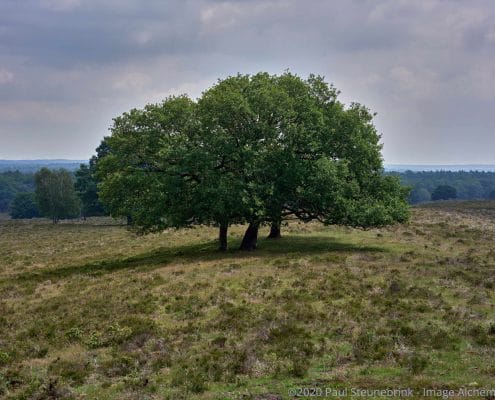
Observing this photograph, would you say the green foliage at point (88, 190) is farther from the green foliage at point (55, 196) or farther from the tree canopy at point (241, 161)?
the tree canopy at point (241, 161)

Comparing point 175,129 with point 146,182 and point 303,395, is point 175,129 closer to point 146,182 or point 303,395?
point 146,182

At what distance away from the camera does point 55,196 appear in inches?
3912

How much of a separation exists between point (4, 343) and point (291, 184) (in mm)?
21551

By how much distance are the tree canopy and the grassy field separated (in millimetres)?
3412

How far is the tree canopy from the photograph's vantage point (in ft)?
113

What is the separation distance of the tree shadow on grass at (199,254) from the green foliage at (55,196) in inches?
2491

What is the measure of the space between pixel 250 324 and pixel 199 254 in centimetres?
1842

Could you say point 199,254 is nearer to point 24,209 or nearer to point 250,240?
point 250,240

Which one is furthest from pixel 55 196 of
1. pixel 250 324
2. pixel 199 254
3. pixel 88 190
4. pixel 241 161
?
pixel 250 324

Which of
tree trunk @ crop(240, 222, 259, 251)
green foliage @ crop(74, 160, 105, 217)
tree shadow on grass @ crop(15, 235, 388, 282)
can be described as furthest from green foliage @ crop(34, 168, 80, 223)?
tree trunk @ crop(240, 222, 259, 251)

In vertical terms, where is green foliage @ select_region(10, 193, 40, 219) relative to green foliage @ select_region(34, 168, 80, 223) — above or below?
below

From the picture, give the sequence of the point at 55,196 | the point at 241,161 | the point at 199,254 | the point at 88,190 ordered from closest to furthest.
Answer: the point at 241,161, the point at 199,254, the point at 88,190, the point at 55,196

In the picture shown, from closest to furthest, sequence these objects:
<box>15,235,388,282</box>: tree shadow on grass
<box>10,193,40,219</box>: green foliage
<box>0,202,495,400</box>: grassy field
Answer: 1. <box>0,202,495,400</box>: grassy field
2. <box>15,235,388,282</box>: tree shadow on grass
3. <box>10,193,40,219</box>: green foliage

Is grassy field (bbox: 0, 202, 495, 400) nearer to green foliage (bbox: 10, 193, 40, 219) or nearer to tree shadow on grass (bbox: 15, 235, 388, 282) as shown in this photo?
tree shadow on grass (bbox: 15, 235, 388, 282)
